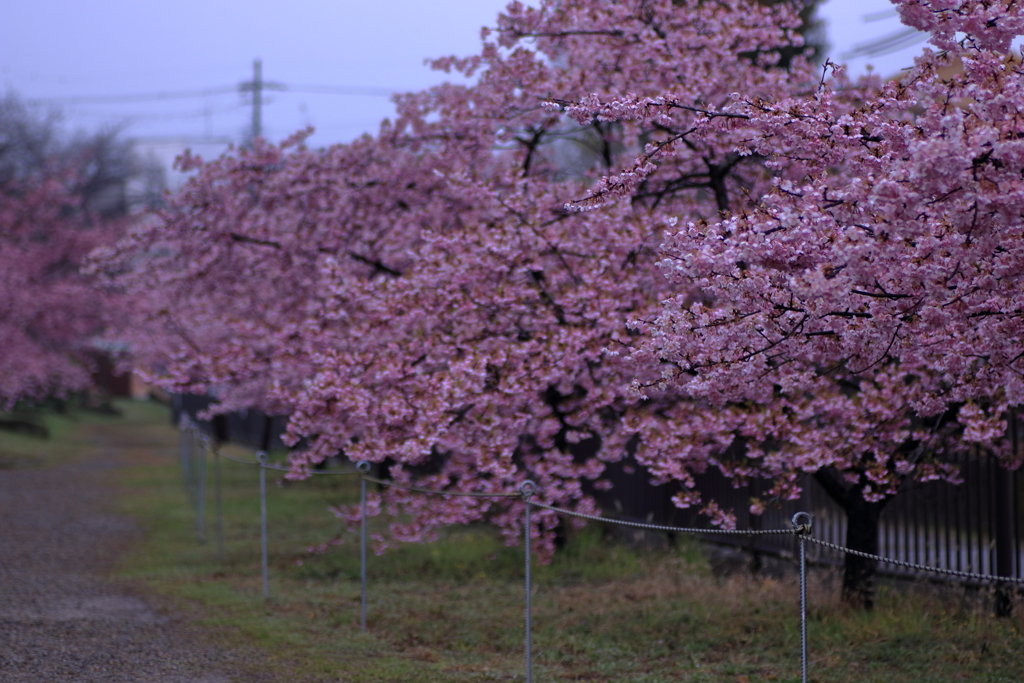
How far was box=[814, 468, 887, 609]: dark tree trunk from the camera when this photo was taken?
8180 millimetres

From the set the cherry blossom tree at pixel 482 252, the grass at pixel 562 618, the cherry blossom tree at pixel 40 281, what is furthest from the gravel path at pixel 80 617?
the cherry blossom tree at pixel 40 281

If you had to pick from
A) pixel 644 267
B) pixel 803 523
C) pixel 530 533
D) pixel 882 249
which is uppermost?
pixel 644 267

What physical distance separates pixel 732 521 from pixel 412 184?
Result: 533 cm

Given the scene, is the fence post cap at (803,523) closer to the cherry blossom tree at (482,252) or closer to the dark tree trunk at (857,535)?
the cherry blossom tree at (482,252)

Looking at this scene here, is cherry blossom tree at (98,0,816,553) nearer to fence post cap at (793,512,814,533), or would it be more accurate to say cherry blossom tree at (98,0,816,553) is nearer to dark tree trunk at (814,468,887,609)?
dark tree trunk at (814,468,887,609)

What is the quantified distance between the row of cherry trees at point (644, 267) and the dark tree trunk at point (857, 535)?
0.03 m

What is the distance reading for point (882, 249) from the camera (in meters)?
5.30

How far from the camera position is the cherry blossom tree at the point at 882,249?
505cm

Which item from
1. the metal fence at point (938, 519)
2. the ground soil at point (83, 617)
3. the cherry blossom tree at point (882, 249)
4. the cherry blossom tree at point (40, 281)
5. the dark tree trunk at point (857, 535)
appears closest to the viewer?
the cherry blossom tree at point (882, 249)

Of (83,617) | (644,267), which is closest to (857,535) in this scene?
(644,267)

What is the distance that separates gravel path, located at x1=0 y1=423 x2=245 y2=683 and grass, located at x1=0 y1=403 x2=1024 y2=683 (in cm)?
37

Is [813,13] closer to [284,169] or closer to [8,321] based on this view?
[284,169]

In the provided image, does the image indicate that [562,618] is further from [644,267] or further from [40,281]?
[40,281]

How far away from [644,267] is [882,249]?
378 centimetres
